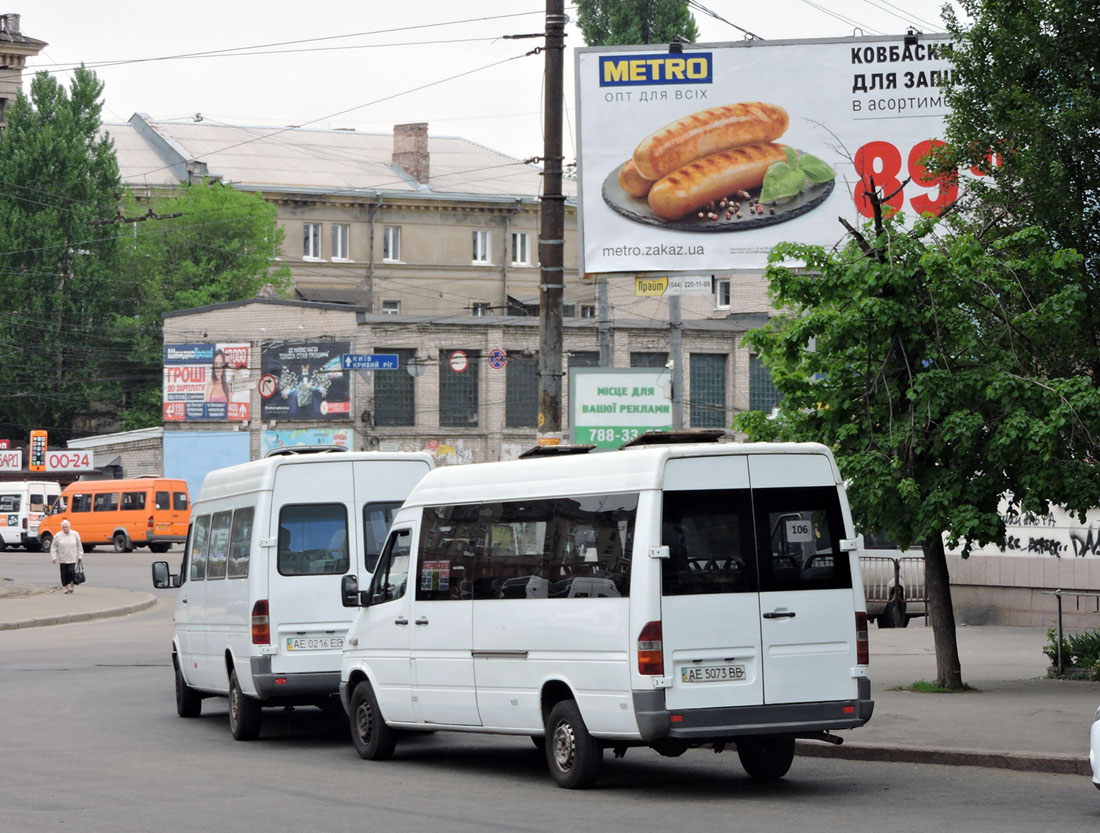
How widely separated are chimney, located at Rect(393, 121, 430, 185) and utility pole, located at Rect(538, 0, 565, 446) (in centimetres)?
7405

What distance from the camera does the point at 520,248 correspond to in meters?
91.2

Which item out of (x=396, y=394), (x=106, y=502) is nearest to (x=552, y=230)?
(x=106, y=502)

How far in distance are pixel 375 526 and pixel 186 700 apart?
3639mm

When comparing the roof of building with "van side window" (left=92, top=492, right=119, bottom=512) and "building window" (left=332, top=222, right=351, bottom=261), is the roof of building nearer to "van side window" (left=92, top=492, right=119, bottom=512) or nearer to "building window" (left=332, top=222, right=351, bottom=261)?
"building window" (left=332, top=222, right=351, bottom=261)

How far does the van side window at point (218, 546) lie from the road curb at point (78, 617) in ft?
51.2

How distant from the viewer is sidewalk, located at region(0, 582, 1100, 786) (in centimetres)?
1229

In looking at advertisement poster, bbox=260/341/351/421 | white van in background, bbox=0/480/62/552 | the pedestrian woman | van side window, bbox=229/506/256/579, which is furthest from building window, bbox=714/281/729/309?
van side window, bbox=229/506/256/579

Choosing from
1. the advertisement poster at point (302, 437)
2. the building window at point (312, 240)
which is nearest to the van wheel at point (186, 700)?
the advertisement poster at point (302, 437)

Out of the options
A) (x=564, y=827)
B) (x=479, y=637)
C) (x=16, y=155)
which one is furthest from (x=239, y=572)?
(x=16, y=155)

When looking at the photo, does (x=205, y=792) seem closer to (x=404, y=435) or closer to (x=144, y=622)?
(x=144, y=622)

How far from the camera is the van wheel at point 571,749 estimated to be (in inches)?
441

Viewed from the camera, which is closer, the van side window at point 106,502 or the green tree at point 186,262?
the van side window at point 106,502

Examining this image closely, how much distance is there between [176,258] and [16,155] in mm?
9937

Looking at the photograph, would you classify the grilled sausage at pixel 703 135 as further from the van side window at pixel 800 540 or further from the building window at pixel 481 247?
the building window at pixel 481 247
